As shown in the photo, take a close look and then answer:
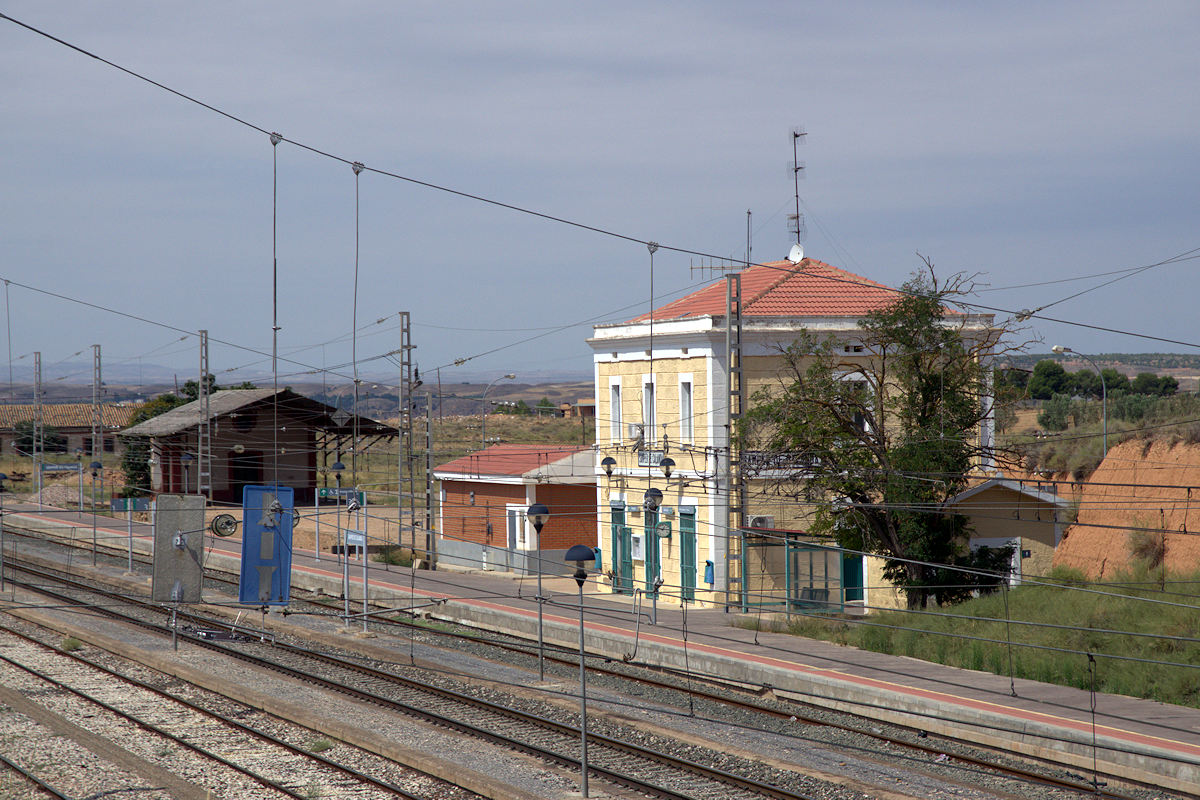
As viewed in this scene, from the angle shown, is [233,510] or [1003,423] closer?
[1003,423]

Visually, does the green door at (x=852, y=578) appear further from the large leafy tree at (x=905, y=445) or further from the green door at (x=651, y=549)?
the green door at (x=651, y=549)

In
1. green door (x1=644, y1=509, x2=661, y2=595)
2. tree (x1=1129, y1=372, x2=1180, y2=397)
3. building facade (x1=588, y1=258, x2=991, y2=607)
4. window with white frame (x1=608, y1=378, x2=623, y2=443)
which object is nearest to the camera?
building facade (x1=588, y1=258, x2=991, y2=607)

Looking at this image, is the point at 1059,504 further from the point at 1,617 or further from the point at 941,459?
the point at 1,617

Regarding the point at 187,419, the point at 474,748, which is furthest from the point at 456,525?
the point at 474,748

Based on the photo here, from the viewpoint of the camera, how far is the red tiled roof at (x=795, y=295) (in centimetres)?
3011

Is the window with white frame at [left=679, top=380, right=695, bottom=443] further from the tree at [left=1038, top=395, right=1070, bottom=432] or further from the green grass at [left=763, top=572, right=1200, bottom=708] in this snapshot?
the tree at [left=1038, top=395, right=1070, bottom=432]

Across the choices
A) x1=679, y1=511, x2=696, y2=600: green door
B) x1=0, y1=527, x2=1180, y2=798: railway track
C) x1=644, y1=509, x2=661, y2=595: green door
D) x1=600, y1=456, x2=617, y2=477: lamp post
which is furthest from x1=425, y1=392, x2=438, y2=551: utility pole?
x1=679, y1=511, x2=696, y2=600: green door

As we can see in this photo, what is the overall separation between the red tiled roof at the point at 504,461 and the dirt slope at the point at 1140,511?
15.0 metres

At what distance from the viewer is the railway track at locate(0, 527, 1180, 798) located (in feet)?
43.3

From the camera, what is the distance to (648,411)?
3117 centimetres

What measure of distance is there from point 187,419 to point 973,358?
1523 inches

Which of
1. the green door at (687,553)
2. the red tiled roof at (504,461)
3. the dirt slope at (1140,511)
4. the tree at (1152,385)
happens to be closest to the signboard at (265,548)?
the green door at (687,553)

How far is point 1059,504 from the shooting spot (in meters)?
25.8

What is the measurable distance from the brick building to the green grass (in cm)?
1327
